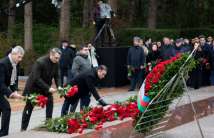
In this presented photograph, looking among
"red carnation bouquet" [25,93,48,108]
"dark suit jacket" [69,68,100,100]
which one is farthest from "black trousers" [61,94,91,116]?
"red carnation bouquet" [25,93,48,108]

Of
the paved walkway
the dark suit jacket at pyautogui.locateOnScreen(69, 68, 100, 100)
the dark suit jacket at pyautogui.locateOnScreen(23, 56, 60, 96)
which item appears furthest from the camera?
the paved walkway

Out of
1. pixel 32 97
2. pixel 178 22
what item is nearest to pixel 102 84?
pixel 32 97

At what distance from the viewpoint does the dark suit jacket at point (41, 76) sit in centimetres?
1015

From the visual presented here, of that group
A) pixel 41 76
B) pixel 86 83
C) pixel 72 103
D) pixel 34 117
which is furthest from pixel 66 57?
pixel 41 76

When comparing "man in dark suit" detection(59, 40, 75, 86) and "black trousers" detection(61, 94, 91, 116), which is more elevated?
"man in dark suit" detection(59, 40, 75, 86)

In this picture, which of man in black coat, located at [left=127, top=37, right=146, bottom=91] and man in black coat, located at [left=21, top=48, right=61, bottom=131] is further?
man in black coat, located at [left=127, top=37, right=146, bottom=91]

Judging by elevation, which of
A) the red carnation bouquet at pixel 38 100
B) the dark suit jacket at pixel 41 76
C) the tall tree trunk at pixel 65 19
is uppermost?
the tall tree trunk at pixel 65 19

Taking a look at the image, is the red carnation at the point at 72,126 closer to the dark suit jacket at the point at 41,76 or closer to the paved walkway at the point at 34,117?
the dark suit jacket at the point at 41,76

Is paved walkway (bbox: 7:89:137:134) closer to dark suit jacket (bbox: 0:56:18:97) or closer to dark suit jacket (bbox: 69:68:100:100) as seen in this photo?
dark suit jacket (bbox: 69:68:100:100)

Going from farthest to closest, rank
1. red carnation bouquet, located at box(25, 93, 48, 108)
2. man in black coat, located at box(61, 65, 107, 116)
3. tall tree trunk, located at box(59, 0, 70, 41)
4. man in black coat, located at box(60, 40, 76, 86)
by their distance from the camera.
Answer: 1. tall tree trunk, located at box(59, 0, 70, 41)
2. man in black coat, located at box(60, 40, 76, 86)
3. man in black coat, located at box(61, 65, 107, 116)
4. red carnation bouquet, located at box(25, 93, 48, 108)

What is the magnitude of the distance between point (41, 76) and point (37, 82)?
0.21m

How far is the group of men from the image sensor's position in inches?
374

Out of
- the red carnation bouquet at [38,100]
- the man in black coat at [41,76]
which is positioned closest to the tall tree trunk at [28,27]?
the man in black coat at [41,76]

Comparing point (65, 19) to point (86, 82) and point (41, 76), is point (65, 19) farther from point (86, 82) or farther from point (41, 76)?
point (41, 76)
